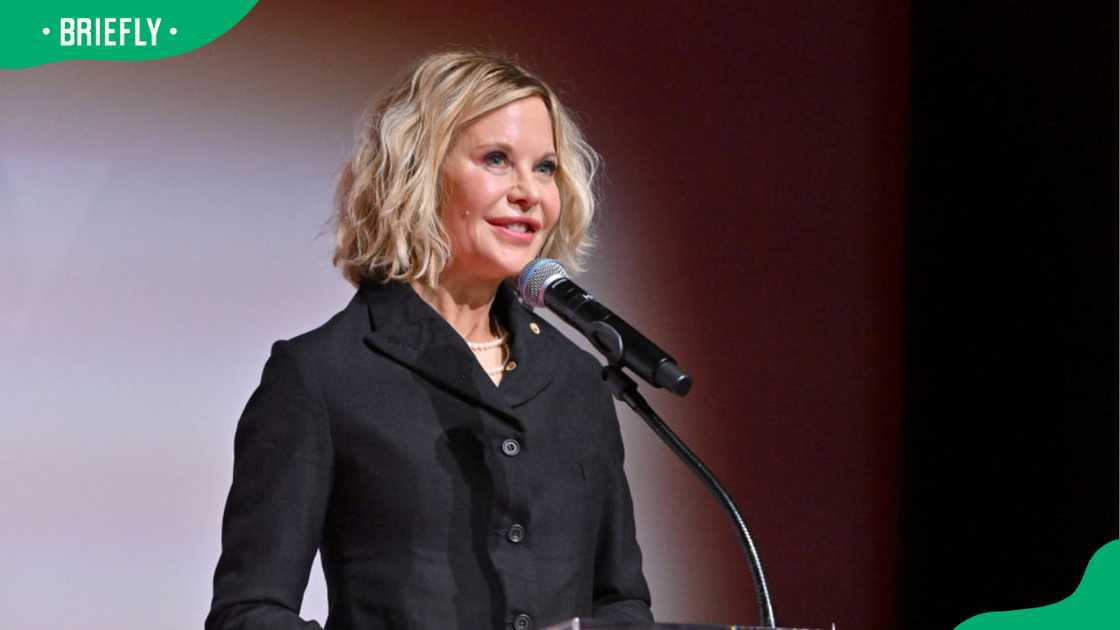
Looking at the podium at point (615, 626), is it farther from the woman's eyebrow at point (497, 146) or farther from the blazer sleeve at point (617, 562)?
the woman's eyebrow at point (497, 146)

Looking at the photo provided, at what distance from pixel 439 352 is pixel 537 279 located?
277mm

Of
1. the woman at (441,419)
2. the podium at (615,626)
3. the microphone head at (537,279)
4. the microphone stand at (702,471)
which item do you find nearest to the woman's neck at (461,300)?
the woman at (441,419)

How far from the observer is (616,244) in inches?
116

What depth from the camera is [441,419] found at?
1703 mm

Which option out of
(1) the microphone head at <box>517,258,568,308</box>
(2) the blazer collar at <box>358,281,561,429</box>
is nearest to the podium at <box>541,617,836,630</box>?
(1) the microphone head at <box>517,258,568,308</box>

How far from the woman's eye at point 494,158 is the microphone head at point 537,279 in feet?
0.93

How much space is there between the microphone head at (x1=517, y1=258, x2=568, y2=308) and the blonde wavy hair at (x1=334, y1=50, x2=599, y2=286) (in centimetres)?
26

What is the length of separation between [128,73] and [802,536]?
5.44 ft

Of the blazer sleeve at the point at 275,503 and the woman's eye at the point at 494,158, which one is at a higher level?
the woman's eye at the point at 494,158

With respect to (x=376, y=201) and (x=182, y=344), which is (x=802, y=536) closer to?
(x=182, y=344)

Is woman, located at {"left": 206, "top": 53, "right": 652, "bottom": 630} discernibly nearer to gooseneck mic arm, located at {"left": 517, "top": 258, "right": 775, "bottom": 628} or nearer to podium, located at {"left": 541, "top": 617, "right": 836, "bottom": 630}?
gooseneck mic arm, located at {"left": 517, "top": 258, "right": 775, "bottom": 628}

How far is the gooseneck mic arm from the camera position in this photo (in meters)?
1.30

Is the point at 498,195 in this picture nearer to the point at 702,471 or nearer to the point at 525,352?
the point at 525,352

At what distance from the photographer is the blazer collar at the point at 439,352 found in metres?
1.72
